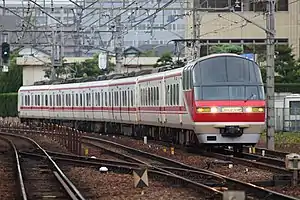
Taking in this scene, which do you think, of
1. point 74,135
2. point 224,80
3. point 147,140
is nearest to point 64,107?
point 147,140

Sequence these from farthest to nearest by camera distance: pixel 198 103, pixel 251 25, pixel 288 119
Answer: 1. pixel 251 25
2. pixel 288 119
3. pixel 198 103

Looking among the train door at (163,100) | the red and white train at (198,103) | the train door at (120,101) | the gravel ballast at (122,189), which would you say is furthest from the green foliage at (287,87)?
the gravel ballast at (122,189)

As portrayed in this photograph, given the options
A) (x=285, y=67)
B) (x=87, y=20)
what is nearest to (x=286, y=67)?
(x=285, y=67)

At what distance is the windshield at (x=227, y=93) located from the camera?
859 inches

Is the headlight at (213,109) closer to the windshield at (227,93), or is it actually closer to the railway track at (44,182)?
the windshield at (227,93)

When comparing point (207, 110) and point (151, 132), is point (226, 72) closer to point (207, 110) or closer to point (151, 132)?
point (207, 110)

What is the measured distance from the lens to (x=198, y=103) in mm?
21781

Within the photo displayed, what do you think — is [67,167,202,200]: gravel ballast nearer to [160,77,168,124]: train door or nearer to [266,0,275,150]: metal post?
[266,0,275,150]: metal post

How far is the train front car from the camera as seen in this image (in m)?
21.6

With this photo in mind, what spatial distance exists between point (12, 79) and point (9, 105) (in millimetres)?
11083

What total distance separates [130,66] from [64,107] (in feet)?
81.6

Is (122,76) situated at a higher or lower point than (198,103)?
higher

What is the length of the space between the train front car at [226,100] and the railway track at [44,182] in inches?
166

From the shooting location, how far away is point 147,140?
3209 cm
